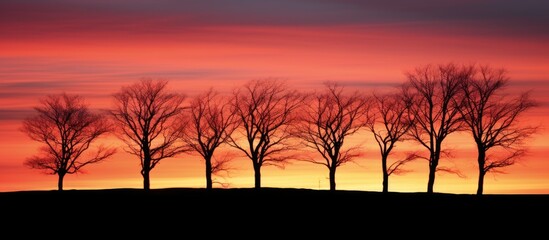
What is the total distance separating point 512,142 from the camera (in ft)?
308

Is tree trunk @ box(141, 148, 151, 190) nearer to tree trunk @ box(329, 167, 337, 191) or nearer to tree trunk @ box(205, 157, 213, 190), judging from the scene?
tree trunk @ box(205, 157, 213, 190)

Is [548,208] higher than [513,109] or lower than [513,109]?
lower

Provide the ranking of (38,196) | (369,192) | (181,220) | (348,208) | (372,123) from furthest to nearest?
(372,123) → (369,192) → (38,196) → (348,208) → (181,220)

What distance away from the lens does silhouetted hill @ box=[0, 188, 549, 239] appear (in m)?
65.1

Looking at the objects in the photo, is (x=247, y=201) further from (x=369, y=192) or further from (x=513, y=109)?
(x=513, y=109)

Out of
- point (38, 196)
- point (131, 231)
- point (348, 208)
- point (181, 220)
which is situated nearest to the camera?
point (131, 231)

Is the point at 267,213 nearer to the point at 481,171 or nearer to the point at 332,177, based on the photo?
the point at 332,177

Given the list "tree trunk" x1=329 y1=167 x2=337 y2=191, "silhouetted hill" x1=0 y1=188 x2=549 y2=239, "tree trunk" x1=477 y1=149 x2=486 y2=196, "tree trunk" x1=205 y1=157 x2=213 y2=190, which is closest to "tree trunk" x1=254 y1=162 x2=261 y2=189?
"tree trunk" x1=205 y1=157 x2=213 y2=190

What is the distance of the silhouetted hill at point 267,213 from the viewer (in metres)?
65.1

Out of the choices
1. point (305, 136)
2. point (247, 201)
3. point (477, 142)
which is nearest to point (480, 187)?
point (477, 142)

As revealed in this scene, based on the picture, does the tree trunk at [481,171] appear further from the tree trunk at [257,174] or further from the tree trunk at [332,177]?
the tree trunk at [257,174]

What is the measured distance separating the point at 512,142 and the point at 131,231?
42.2 m

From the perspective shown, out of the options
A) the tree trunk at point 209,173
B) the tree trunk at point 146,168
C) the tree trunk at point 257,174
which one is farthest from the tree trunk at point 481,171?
the tree trunk at point 146,168

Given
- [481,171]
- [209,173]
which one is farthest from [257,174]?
[481,171]
